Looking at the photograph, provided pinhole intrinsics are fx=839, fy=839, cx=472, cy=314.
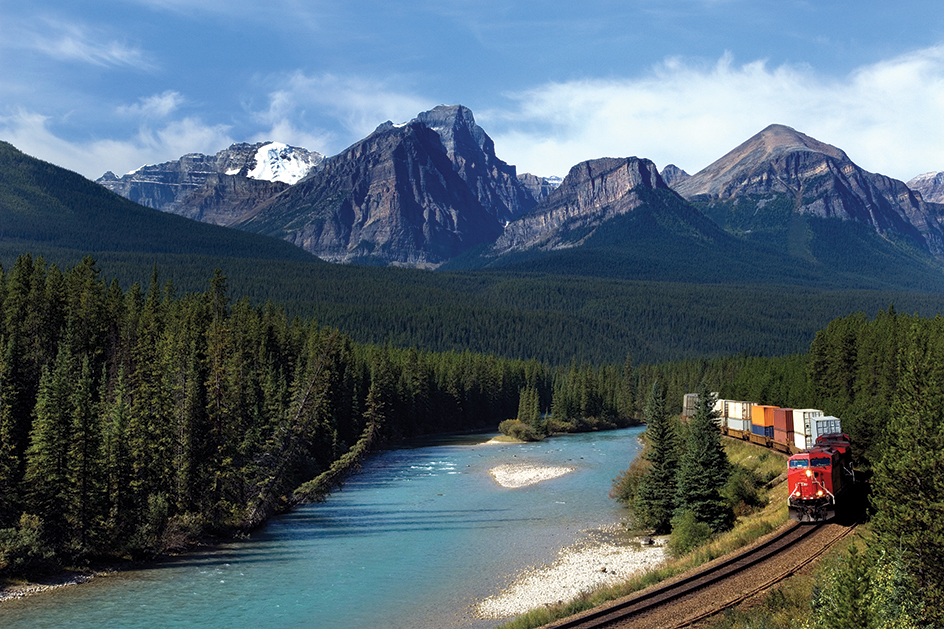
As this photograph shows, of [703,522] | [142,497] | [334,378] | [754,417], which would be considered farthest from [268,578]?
[334,378]

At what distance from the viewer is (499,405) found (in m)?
182

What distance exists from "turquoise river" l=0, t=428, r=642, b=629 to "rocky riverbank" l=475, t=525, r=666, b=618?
1096 mm

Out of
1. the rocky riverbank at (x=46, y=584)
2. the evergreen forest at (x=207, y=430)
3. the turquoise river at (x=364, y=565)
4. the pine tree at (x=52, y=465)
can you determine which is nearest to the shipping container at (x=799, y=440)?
the evergreen forest at (x=207, y=430)

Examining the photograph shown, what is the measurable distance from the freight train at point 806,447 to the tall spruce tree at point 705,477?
540 centimetres

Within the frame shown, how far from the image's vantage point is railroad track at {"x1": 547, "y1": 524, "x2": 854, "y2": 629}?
31438 mm

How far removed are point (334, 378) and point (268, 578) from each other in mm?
62965

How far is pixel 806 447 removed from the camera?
63.2m

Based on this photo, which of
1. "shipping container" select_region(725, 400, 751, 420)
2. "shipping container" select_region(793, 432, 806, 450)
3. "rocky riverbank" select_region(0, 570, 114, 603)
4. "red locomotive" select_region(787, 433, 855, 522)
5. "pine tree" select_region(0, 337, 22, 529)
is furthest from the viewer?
"shipping container" select_region(725, 400, 751, 420)

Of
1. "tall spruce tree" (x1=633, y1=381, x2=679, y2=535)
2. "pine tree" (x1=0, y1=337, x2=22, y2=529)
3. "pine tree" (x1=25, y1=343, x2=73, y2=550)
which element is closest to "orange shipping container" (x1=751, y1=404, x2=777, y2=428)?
"tall spruce tree" (x1=633, y1=381, x2=679, y2=535)

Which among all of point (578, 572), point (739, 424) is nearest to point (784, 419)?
point (739, 424)

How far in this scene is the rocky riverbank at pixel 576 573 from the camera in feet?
137

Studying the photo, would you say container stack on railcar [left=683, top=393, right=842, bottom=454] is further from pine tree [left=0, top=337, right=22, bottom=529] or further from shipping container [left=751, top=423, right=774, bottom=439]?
pine tree [left=0, top=337, right=22, bottom=529]

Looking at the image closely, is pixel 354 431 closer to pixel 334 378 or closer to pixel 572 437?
pixel 334 378

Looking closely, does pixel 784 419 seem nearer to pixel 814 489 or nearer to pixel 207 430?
pixel 814 489
